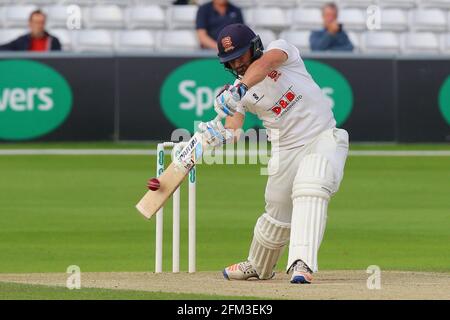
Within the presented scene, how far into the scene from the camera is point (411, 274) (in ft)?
34.6

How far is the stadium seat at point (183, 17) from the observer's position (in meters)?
23.4

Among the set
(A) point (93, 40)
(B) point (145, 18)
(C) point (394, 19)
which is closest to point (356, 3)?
(C) point (394, 19)

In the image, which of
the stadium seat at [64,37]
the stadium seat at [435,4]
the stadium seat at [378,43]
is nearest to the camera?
the stadium seat at [64,37]

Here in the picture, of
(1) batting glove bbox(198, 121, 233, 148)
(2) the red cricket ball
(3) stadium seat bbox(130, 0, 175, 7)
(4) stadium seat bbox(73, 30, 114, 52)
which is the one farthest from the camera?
(3) stadium seat bbox(130, 0, 175, 7)

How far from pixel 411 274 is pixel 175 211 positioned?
1.81 m

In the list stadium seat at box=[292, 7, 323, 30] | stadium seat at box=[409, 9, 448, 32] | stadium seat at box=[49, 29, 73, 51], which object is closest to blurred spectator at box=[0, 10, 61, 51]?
stadium seat at box=[49, 29, 73, 51]

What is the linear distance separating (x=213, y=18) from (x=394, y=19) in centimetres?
437

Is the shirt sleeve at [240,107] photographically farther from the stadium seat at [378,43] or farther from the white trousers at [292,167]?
the stadium seat at [378,43]

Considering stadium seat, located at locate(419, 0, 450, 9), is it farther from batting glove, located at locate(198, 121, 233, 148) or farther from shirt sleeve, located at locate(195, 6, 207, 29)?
batting glove, located at locate(198, 121, 233, 148)

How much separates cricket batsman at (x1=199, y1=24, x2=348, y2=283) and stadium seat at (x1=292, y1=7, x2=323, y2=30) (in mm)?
13875

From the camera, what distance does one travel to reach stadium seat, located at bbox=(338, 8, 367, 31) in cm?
2381

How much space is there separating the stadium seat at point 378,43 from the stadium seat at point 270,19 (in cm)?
132

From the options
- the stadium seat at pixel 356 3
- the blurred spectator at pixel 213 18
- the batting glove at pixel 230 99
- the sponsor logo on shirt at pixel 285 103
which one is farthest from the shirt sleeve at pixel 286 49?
the stadium seat at pixel 356 3
